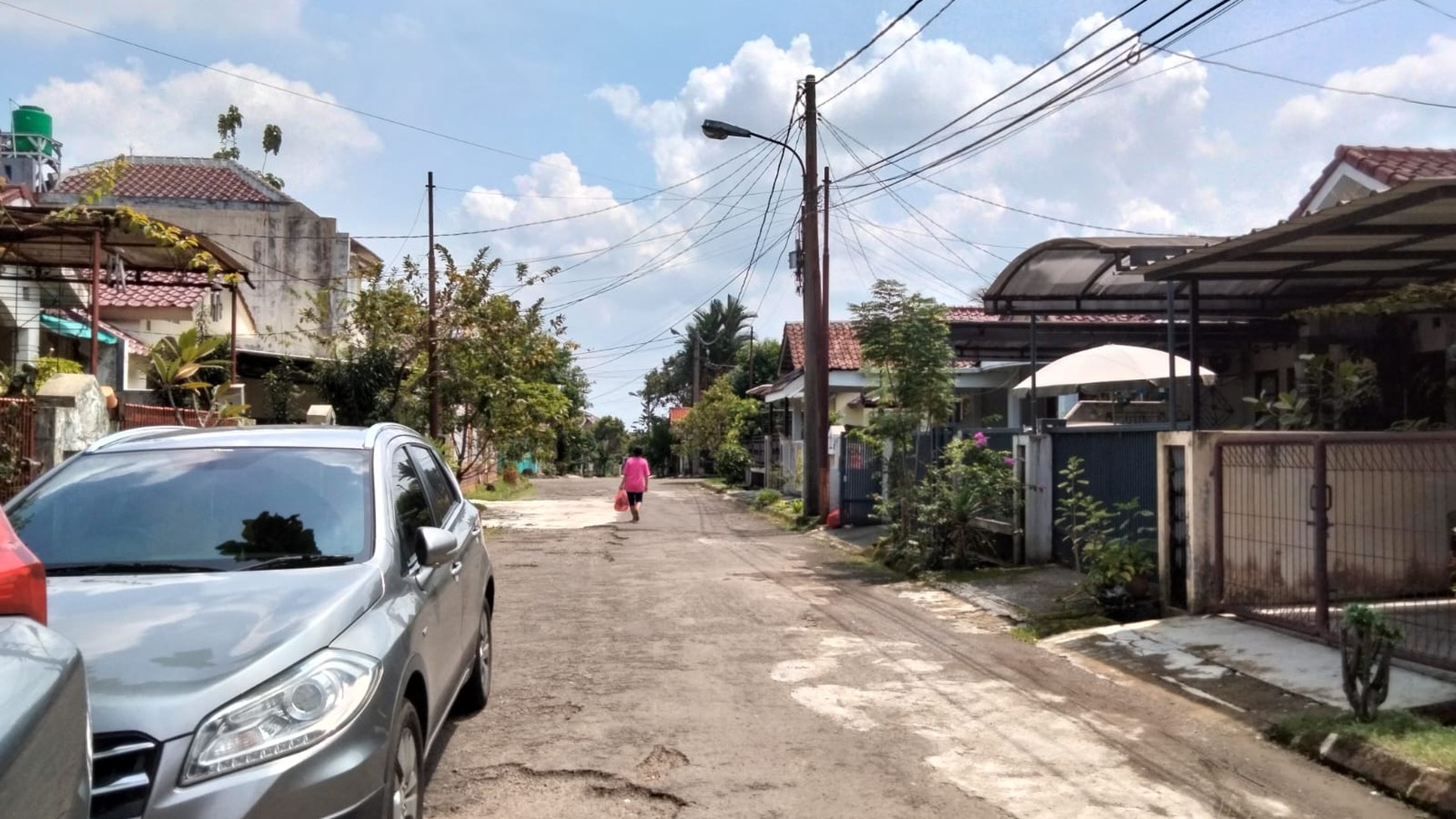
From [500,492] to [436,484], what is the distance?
1076 inches

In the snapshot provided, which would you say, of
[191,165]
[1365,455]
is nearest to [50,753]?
[1365,455]

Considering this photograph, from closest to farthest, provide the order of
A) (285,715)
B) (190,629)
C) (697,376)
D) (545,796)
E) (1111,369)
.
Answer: (285,715), (190,629), (545,796), (1111,369), (697,376)

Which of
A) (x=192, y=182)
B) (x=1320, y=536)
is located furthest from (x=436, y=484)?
(x=192, y=182)

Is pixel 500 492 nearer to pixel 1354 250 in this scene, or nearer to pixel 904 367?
pixel 904 367

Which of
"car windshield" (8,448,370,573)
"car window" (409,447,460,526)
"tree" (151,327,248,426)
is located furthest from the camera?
"tree" (151,327,248,426)

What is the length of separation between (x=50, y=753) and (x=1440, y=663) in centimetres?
717

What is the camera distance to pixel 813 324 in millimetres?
20781

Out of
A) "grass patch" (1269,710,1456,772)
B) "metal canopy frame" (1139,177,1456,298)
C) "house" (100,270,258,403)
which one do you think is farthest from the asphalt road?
"house" (100,270,258,403)

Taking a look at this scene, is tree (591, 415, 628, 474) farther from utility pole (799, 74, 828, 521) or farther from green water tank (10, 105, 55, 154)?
utility pole (799, 74, 828, 521)

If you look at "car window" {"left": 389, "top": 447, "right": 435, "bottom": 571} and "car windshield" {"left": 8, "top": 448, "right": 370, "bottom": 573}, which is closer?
"car windshield" {"left": 8, "top": 448, "right": 370, "bottom": 573}

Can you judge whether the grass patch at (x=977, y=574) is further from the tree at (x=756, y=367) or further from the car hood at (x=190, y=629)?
the tree at (x=756, y=367)

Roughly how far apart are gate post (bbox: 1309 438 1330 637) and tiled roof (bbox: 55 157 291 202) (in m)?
32.2

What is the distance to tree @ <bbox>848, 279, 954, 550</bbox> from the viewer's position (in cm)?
1434

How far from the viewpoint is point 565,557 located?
50.6 feet
